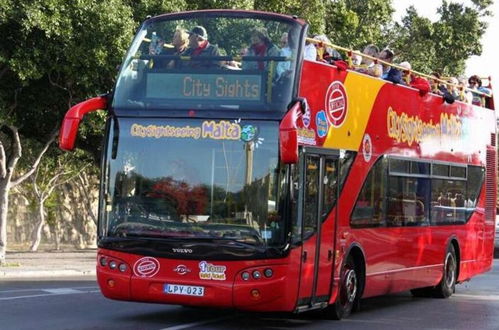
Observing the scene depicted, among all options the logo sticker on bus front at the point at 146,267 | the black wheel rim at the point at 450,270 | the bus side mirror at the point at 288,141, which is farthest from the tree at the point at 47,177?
the bus side mirror at the point at 288,141

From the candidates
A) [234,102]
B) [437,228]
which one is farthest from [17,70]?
[234,102]

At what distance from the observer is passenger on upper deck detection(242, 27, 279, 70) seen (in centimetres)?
1193

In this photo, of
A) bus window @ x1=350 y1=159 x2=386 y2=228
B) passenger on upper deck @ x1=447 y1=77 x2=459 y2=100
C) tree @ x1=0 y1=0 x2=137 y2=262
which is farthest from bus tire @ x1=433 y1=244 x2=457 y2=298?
tree @ x1=0 y1=0 x2=137 y2=262

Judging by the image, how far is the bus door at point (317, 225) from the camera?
12312 mm

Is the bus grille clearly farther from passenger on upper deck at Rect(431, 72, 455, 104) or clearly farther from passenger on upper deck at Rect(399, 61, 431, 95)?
passenger on upper deck at Rect(399, 61, 431, 95)

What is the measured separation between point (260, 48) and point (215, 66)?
22.8 inches

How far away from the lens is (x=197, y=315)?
13820mm

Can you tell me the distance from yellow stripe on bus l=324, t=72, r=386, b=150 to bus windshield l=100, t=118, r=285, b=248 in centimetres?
161

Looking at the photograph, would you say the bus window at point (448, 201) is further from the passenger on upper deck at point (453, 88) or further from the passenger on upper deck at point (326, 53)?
the passenger on upper deck at point (326, 53)

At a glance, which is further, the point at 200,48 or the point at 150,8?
the point at 150,8

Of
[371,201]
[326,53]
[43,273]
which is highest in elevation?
[326,53]

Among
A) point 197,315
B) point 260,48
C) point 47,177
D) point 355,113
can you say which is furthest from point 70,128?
point 47,177

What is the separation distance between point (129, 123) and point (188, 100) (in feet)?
2.55

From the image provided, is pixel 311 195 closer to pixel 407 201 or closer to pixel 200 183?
pixel 200 183
